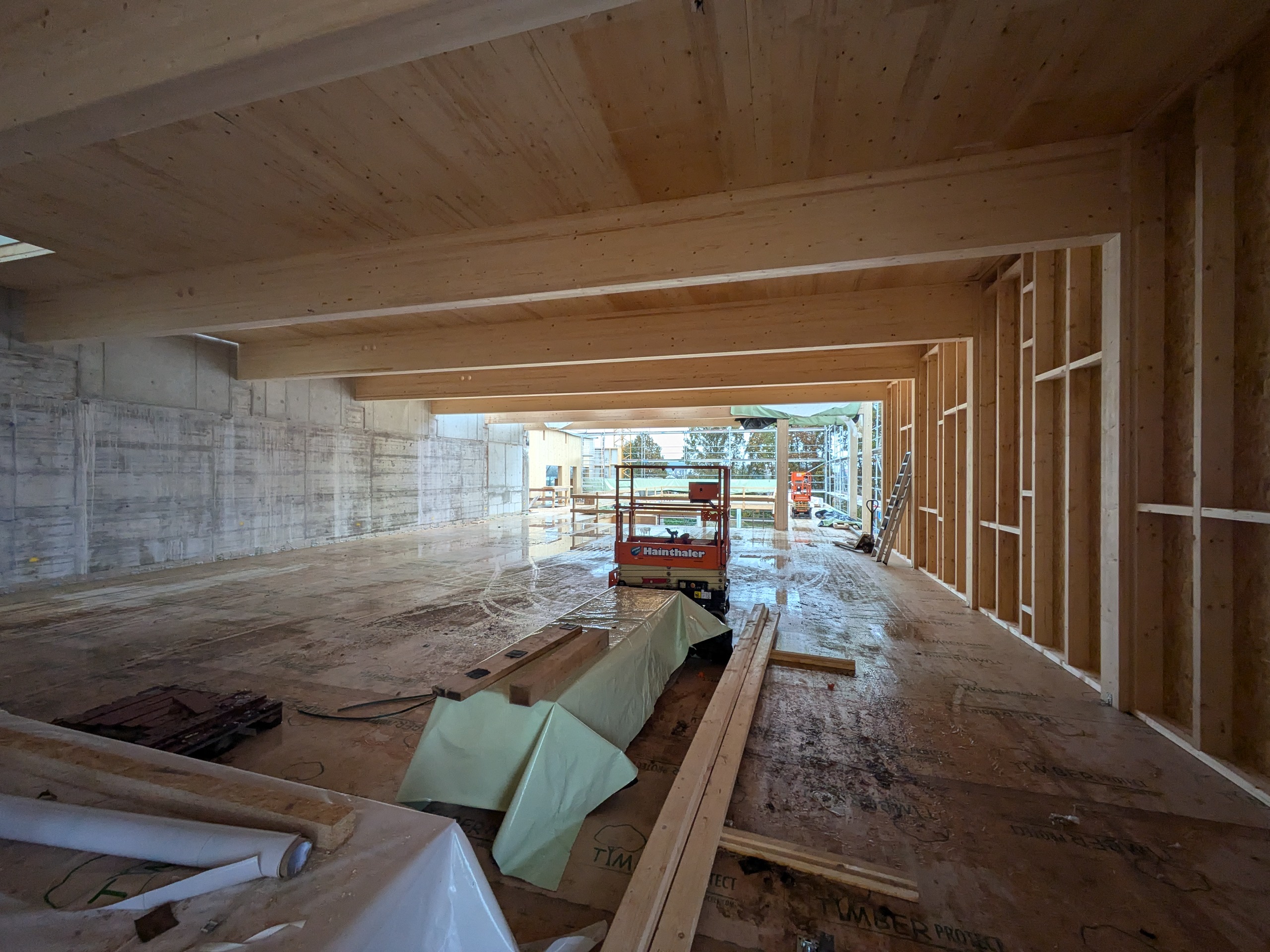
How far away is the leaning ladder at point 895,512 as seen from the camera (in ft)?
30.4

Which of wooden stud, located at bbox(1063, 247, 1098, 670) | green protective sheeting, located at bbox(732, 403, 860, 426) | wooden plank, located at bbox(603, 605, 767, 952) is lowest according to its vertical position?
wooden plank, located at bbox(603, 605, 767, 952)

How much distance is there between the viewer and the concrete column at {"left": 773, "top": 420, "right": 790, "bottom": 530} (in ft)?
42.5

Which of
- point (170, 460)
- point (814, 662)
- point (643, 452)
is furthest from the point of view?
point (643, 452)

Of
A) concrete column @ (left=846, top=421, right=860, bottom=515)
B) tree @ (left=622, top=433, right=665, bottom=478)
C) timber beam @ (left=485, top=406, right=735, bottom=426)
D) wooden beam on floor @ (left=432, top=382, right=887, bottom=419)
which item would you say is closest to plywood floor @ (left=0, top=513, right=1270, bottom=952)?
wooden beam on floor @ (left=432, top=382, right=887, bottom=419)

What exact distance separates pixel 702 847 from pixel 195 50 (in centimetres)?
388

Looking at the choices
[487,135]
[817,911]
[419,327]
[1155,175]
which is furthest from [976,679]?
[419,327]

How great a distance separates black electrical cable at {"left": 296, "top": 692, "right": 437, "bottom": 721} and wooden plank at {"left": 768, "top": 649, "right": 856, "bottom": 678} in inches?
109

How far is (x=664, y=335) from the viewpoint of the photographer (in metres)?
6.52

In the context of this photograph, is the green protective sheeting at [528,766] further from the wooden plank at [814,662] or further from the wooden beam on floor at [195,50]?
the wooden beam on floor at [195,50]

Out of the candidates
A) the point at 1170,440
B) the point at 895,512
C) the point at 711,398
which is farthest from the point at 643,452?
the point at 1170,440

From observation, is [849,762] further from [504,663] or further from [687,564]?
[687,564]

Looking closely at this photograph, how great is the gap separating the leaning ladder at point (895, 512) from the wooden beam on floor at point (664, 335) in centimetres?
395

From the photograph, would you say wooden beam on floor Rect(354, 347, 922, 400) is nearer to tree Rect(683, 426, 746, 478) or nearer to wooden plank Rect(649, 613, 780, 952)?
wooden plank Rect(649, 613, 780, 952)

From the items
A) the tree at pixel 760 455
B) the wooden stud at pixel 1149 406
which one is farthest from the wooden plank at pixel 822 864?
the tree at pixel 760 455
